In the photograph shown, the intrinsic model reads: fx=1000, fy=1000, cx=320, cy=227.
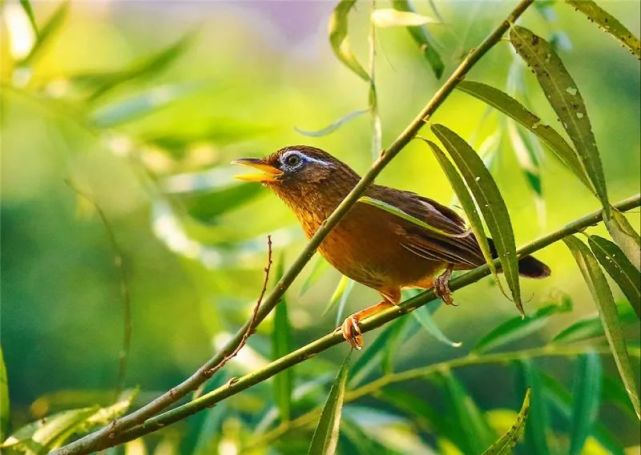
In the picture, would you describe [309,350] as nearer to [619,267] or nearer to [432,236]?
[619,267]

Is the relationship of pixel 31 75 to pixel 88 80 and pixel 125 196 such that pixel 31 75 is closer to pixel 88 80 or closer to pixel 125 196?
pixel 88 80

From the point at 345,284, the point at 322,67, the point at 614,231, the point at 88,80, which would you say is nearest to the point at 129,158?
the point at 88,80

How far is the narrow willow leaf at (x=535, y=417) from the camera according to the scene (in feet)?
5.31

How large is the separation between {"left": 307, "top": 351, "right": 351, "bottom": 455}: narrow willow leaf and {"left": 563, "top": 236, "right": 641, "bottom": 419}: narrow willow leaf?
0.30 meters

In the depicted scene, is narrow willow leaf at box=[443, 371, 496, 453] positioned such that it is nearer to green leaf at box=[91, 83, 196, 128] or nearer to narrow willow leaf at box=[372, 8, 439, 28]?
narrow willow leaf at box=[372, 8, 439, 28]

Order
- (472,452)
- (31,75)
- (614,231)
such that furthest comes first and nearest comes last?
1. (31,75)
2. (472,452)
3. (614,231)

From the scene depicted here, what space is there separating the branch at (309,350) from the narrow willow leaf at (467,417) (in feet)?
2.07

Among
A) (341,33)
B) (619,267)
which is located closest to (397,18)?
(341,33)

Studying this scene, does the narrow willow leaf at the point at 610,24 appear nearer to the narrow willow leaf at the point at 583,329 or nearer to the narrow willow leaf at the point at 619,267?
the narrow willow leaf at the point at 619,267

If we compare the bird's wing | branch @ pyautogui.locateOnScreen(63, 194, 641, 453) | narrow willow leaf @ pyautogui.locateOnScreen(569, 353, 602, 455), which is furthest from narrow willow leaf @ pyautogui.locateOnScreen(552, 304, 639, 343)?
branch @ pyautogui.locateOnScreen(63, 194, 641, 453)

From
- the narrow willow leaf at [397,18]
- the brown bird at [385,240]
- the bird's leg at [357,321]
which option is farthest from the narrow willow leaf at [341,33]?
the bird's leg at [357,321]

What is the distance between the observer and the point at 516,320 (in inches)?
65.0

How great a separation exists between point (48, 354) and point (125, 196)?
640mm

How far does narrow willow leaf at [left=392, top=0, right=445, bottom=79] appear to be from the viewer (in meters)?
1.24
